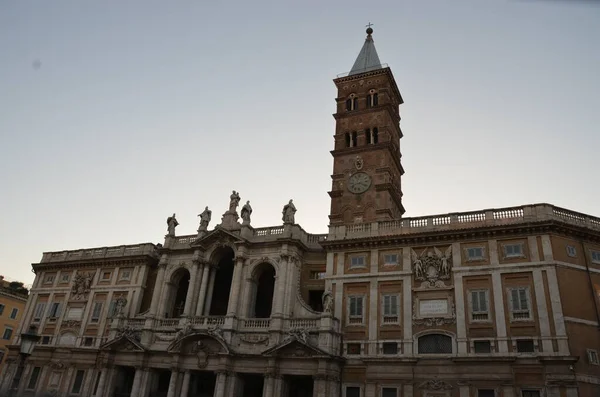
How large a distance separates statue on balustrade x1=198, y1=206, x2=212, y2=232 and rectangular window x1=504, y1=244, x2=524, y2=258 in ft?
81.5

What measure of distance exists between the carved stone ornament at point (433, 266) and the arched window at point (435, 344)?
11.4ft

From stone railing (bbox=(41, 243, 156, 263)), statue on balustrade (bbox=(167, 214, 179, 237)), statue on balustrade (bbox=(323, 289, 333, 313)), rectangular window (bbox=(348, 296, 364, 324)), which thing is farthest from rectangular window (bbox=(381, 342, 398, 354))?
stone railing (bbox=(41, 243, 156, 263))

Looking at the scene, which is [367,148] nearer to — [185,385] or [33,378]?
[185,385]

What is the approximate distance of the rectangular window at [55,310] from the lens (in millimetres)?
47906

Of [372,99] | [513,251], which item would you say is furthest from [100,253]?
[513,251]

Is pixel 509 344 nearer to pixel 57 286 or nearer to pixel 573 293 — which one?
pixel 573 293

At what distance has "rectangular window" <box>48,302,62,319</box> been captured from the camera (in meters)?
47.9

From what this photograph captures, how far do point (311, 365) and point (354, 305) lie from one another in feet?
17.7

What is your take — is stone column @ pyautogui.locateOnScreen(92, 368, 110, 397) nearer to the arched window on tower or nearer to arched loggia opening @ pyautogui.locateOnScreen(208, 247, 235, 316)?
arched loggia opening @ pyautogui.locateOnScreen(208, 247, 235, 316)

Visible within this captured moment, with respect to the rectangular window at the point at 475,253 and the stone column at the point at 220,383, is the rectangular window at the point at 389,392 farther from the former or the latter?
the stone column at the point at 220,383

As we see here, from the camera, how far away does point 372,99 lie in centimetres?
5250

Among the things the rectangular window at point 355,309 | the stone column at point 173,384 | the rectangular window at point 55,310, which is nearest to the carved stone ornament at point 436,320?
the rectangular window at point 355,309

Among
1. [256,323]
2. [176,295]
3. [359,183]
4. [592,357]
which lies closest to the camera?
[592,357]

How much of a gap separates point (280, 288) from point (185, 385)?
10.2 meters
